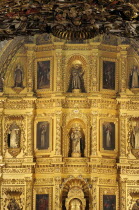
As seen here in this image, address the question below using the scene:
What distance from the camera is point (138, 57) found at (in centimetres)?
3466

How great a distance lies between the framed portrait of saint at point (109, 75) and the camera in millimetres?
34406

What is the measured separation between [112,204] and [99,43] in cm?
755

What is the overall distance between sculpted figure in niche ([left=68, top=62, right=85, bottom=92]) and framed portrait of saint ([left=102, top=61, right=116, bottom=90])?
105 centimetres

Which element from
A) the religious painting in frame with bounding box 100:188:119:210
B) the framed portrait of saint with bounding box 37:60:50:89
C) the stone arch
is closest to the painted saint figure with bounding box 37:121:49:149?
the framed portrait of saint with bounding box 37:60:50:89

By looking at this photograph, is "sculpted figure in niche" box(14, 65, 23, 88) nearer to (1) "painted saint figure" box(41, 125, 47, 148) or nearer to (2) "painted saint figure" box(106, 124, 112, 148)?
(1) "painted saint figure" box(41, 125, 47, 148)

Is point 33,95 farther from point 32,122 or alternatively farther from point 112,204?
point 112,204

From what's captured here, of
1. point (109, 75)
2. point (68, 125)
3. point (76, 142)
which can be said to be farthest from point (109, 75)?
point (76, 142)

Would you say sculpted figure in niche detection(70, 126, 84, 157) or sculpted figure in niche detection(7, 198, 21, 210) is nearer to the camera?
sculpted figure in niche detection(7, 198, 21, 210)

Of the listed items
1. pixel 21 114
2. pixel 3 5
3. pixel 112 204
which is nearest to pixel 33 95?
pixel 21 114

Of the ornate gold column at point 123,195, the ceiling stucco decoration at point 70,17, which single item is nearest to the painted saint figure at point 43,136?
the ornate gold column at point 123,195

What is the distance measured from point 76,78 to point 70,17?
1882 centimetres

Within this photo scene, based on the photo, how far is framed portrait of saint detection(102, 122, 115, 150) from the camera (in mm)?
34000

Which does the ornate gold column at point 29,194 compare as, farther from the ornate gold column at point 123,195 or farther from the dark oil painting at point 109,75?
the dark oil painting at point 109,75

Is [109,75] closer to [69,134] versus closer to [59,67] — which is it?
[59,67]
